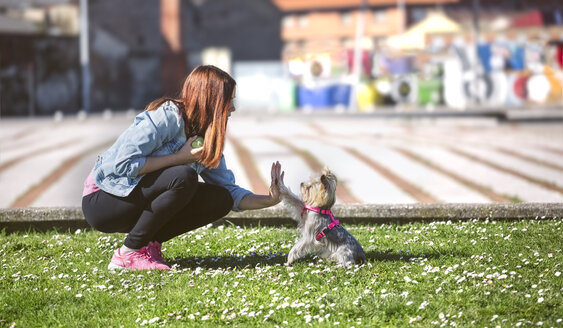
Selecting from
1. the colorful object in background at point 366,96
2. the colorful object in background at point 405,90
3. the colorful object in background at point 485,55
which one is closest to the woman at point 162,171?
the colorful object in background at point 366,96

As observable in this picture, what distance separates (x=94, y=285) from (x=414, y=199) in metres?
5.21

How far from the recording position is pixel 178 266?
5.75m

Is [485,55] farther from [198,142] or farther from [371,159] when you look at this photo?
[198,142]

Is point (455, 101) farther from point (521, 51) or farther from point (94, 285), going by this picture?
point (94, 285)

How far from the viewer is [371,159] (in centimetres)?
1398

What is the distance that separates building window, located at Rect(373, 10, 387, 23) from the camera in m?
72.5

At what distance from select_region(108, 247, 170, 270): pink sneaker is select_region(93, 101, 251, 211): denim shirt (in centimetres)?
47

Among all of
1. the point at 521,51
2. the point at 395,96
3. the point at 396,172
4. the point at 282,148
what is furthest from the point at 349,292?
the point at 521,51

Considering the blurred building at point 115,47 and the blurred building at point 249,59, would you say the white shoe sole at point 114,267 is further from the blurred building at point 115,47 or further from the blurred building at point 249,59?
the blurred building at point 115,47

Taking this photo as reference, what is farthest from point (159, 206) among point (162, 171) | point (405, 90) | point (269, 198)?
point (405, 90)

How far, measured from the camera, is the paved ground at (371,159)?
33.7 ft

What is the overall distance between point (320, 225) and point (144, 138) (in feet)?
4.20

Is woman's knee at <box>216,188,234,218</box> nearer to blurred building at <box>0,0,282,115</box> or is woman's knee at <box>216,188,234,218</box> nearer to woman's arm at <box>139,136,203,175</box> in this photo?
woman's arm at <box>139,136,203,175</box>

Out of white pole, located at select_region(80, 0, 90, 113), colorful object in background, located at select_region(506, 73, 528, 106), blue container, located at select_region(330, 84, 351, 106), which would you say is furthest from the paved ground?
colorful object in background, located at select_region(506, 73, 528, 106)
